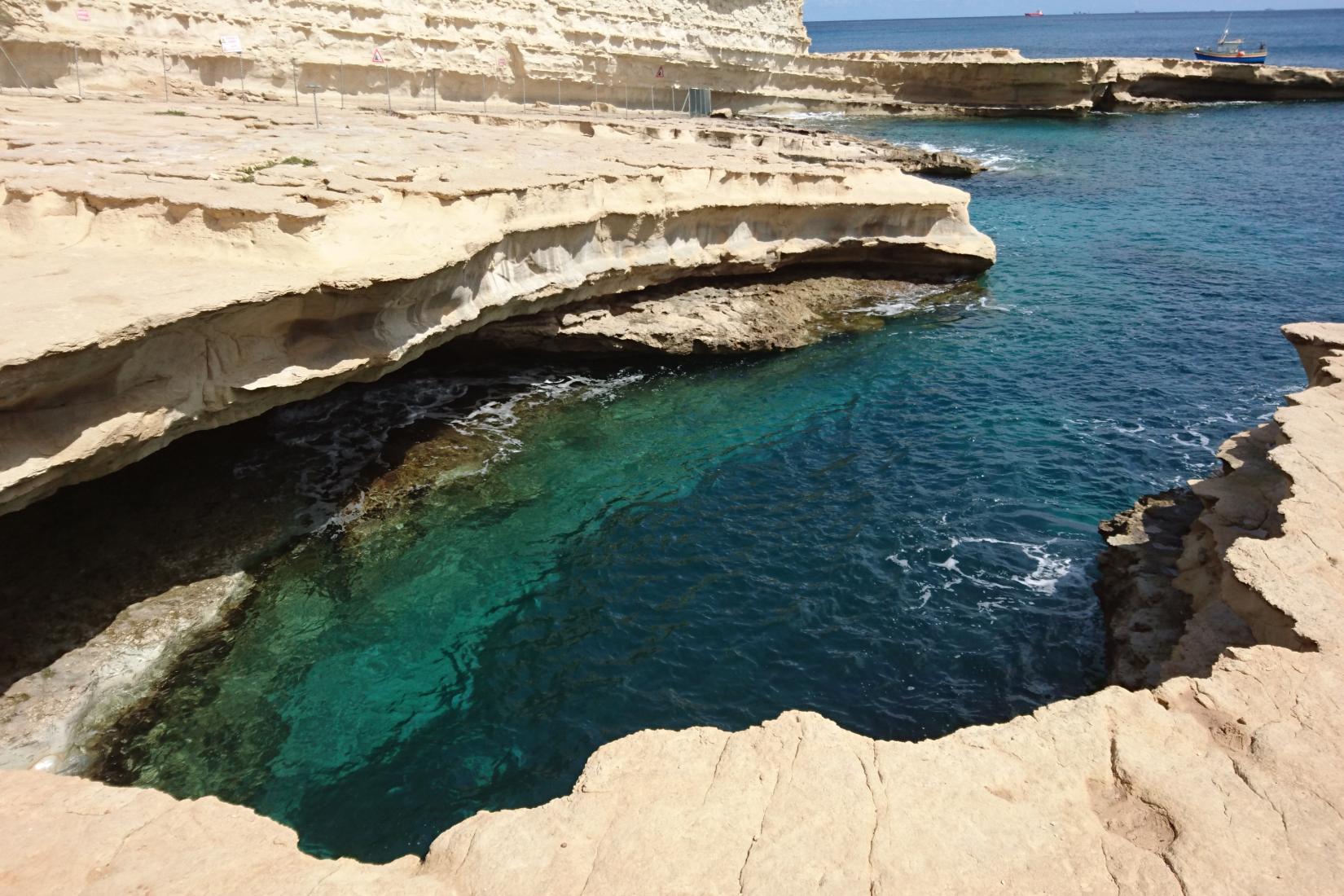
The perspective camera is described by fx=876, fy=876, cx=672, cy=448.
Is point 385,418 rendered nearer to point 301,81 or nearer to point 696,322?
point 696,322

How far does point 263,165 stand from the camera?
12289mm

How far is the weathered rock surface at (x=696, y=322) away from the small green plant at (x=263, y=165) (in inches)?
165

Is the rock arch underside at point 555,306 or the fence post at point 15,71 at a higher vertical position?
the fence post at point 15,71

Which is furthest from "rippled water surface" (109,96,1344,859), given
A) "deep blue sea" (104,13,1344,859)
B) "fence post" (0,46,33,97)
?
"fence post" (0,46,33,97)

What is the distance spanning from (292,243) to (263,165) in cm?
314

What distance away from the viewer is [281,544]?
11.2 m

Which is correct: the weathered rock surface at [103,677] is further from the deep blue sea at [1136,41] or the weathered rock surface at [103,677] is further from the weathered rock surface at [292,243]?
the deep blue sea at [1136,41]

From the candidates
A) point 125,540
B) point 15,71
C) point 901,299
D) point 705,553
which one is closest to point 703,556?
point 705,553

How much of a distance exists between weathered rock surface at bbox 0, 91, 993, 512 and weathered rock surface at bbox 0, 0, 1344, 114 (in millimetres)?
5391

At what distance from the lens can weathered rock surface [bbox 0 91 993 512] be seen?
8.06 m

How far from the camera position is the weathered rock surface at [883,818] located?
4.96 meters

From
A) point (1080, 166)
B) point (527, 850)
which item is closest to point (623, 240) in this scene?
point (527, 850)

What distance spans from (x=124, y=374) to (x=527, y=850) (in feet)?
20.5

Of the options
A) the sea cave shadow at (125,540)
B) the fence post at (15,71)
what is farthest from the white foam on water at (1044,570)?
the fence post at (15,71)
